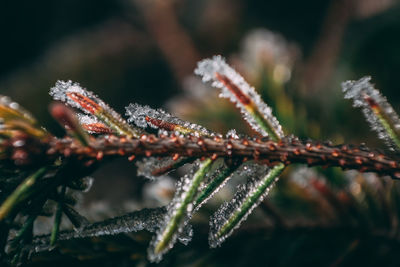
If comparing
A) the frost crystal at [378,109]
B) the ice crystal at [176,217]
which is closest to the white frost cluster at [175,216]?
the ice crystal at [176,217]

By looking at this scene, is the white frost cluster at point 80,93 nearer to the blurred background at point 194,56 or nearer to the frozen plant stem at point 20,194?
the frozen plant stem at point 20,194

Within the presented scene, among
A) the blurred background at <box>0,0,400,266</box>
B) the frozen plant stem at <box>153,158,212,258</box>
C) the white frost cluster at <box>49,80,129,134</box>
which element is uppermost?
the blurred background at <box>0,0,400,266</box>

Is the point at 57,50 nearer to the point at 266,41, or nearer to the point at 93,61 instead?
the point at 93,61

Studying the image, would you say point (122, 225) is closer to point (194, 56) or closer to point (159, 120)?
point (159, 120)

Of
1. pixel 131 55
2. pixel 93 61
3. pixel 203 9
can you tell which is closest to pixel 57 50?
pixel 93 61

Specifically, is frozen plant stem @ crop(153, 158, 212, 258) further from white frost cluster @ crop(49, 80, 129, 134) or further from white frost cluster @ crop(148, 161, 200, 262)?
white frost cluster @ crop(49, 80, 129, 134)

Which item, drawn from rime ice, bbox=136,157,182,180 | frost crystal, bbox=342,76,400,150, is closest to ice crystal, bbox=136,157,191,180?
rime ice, bbox=136,157,182,180

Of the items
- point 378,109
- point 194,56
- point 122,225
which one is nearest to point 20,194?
point 122,225

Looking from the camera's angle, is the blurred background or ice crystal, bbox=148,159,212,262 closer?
ice crystal, bbox=148,159,212,262
